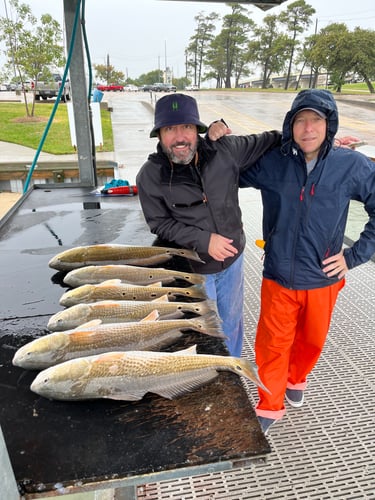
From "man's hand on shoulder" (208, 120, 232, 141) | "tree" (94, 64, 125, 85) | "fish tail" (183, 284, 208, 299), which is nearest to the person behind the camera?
"fish tail" (183, 284, 208, 299)

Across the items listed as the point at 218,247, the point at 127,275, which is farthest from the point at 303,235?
the point at 127,275

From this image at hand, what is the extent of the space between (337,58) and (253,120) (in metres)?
28.7

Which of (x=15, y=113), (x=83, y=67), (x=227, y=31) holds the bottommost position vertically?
(x=15, y=113)

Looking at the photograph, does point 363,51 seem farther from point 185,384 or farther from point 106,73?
point 106,73

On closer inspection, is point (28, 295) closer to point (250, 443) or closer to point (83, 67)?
point (250, 443)

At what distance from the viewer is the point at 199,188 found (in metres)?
2.80

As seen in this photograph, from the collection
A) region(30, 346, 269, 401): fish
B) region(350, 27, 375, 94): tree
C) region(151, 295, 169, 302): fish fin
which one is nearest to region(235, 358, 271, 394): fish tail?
region(30, 346, 269, 401): fish

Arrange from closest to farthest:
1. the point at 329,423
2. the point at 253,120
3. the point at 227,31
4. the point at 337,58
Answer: the point at 329,423
the point at 253,120
the point at 337,58
the point at 227,31

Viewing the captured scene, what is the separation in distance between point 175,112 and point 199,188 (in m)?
0.54

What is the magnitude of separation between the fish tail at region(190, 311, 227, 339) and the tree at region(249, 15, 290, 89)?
68352mm

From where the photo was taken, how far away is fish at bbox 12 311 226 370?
65.9 inches

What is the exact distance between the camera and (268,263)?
9.43ft

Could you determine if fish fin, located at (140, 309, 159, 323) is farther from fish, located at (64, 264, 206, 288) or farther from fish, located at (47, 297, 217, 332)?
fish, located at (64, 264, 206, 288)

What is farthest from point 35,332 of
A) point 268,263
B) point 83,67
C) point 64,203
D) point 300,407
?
point 83,67
